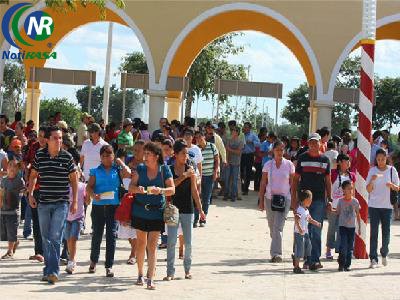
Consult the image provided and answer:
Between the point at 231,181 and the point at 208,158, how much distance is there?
5.32m

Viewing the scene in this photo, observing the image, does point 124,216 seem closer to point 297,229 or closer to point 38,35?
point 297,229

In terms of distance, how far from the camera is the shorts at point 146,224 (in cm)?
1027

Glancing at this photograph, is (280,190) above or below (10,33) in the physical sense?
below

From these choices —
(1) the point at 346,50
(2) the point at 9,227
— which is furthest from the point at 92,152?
(1) the point at 346,50

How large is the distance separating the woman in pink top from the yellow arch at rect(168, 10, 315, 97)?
1235 cm

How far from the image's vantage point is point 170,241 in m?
10.9

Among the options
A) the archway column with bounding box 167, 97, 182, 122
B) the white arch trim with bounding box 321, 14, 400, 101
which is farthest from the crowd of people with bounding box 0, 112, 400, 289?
the archway column with bounding box 167, 97, 182, 122

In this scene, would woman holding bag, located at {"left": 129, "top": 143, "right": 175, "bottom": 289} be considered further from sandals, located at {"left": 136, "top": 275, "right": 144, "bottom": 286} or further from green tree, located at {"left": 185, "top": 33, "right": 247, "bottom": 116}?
green tree, located at {"left": 185, "top": 33, "right": 247, "bottom": 116}

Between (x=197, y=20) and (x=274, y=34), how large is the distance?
3135 millimetres

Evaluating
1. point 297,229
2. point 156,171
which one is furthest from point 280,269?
point 156,171

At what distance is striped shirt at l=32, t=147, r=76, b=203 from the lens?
409 inches

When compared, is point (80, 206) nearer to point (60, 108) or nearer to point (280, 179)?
point (280, 179)

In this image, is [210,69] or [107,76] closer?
[107,76]

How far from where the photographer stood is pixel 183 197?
11.3m
